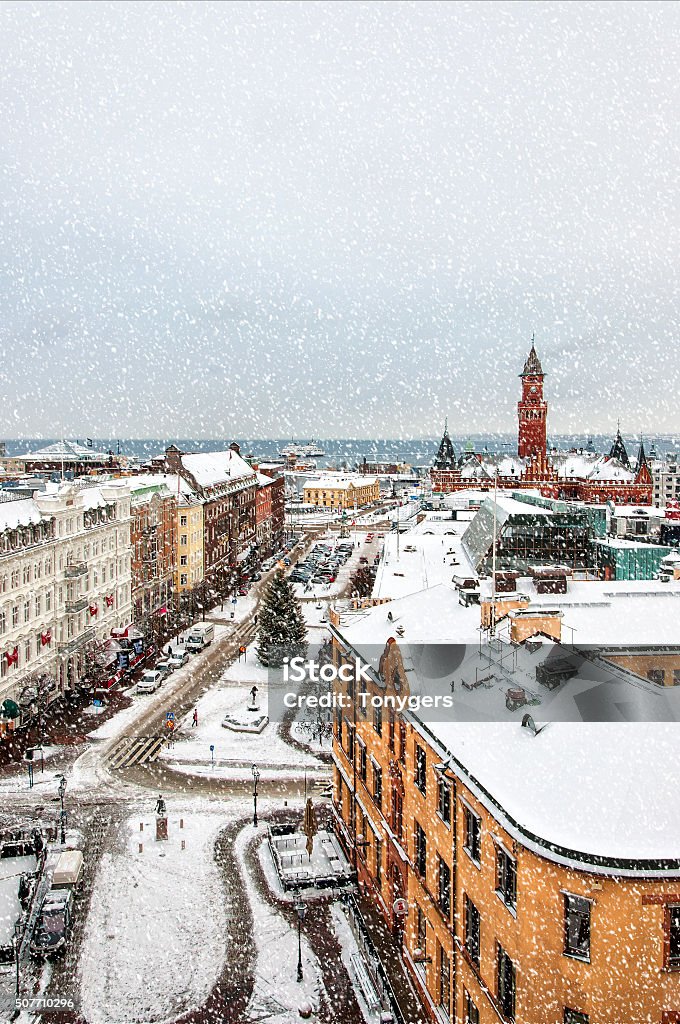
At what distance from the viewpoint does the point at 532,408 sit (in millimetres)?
143625

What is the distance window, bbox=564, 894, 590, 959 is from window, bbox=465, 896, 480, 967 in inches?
Answer: 147

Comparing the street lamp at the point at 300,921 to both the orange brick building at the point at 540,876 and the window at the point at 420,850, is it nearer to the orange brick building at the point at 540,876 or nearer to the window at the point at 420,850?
the orange brick building at the point at 540,876

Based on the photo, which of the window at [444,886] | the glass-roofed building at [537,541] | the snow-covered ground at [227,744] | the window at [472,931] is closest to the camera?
the window at [472,931]

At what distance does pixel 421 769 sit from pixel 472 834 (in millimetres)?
4084

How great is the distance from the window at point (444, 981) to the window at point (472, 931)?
6.85ft

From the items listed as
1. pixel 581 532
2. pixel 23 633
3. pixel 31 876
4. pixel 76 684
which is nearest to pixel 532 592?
pixel 581 532

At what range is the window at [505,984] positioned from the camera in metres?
16.6

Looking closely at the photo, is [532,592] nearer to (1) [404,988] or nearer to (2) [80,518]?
(1) [404,988]

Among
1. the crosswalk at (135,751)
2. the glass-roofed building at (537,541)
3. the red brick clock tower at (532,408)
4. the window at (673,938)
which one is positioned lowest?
the crosswalk at (135,751)

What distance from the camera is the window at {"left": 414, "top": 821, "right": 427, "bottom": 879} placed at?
23.0m

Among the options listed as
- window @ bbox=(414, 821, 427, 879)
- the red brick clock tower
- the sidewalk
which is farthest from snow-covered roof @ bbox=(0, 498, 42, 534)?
the red brick clock tower

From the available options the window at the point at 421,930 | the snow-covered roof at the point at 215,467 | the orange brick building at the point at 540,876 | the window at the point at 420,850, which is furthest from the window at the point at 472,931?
the snow-covered roof at the point at 215,467

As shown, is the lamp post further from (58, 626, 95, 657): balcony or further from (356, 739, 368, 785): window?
(58, 626, 95, 657): balcony

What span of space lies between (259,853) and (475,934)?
15718 millimetres
